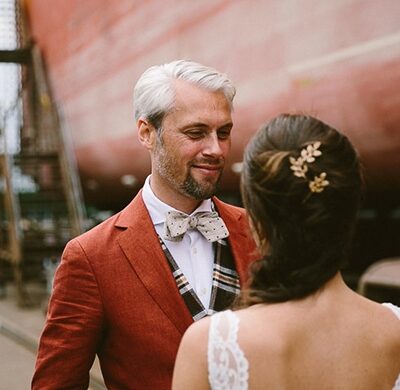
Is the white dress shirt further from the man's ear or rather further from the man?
the man's ear

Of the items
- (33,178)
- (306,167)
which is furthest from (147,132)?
(33,178)

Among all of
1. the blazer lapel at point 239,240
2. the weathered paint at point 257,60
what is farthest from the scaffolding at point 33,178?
the blazer lapel at point 239,240

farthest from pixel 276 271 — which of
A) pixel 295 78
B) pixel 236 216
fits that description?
pixel 295 78

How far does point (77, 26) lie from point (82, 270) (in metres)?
7.81

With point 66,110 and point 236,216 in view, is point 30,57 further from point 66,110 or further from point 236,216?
point 236,216

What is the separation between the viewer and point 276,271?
1.38 meters

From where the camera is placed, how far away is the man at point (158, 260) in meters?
1.87

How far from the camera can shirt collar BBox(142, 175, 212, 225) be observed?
2.05 m

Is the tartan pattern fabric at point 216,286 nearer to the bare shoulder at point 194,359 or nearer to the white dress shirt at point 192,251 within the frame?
the white dress shirt at point 192,251

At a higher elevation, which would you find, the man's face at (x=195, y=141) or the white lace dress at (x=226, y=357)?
the man's face at (x=195, y=141)

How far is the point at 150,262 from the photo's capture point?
1.93 metres

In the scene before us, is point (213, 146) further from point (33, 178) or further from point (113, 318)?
point (33, 178)

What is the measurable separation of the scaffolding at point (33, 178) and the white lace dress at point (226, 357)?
24.8 ft

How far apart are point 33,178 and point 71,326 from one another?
30.5ft
